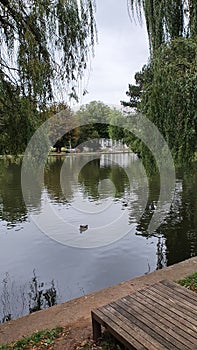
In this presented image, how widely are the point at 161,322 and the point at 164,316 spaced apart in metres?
0.08

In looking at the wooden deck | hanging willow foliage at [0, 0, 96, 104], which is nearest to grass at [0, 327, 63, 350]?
the wooden deck

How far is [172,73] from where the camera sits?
13.3 feet

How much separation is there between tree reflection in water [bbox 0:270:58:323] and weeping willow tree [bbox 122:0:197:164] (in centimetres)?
264

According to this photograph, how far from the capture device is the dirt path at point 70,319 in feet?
9.38

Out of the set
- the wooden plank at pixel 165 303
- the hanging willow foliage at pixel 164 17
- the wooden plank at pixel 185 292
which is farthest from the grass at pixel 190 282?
the hanging willow foliage at pixel 164 17

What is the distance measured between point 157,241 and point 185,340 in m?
4.70

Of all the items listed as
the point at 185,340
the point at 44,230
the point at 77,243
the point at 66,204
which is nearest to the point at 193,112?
the point at 185,340

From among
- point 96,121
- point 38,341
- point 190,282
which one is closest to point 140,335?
point 38,341

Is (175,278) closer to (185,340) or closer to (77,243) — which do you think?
(185,340)

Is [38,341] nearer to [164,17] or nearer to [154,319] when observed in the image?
[154,319]

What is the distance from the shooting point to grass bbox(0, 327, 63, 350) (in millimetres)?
2711

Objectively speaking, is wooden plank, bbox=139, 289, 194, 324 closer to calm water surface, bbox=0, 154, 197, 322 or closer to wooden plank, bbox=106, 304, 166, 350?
wooden plank, bbox=106, 304, 166, 350

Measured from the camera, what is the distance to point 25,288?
4.91 meters

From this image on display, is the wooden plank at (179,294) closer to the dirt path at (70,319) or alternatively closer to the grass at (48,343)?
the grass at (48,343)
